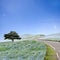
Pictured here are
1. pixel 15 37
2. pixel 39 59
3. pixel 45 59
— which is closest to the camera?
pixel 39 59

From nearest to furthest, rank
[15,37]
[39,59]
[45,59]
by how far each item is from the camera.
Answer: [39,59], [45,59], [15,37]

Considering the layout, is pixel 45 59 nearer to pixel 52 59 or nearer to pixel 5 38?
pixel 52 59

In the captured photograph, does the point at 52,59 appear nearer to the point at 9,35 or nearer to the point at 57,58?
the point at 57,58

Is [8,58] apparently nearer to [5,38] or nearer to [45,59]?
[45,59]

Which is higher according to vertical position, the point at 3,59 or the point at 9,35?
the point at 9,35

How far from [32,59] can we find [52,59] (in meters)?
2.83

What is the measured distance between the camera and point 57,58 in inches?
1029

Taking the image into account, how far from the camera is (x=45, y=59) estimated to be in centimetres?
2509

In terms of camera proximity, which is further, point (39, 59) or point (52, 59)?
point (52, 59)

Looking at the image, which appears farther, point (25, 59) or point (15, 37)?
point (15, 37)

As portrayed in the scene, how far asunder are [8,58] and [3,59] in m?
1.03

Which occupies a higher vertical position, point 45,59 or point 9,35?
point 9,35

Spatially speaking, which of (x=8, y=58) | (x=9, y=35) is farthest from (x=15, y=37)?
(x=8, y=58)

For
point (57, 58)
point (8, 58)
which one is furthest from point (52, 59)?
point (8, 58)
